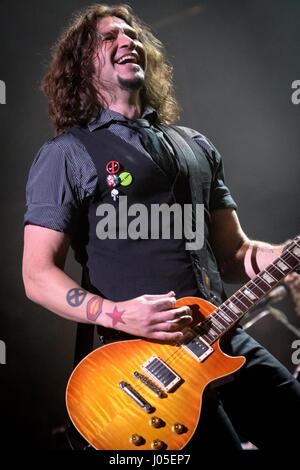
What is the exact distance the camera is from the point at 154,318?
1.56 m

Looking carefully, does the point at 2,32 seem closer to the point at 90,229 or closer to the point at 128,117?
the point at 128,117

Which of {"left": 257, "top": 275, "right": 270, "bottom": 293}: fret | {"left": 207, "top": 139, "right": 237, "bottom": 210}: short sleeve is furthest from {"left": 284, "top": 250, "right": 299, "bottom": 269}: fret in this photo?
{"left": 207, "top": 139, "right": 237, "bottom": 210}: short sleeve

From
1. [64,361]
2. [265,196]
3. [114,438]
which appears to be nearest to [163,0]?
[265,196]

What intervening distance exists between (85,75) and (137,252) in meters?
0.92

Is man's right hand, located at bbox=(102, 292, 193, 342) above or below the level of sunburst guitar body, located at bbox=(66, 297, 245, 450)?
above

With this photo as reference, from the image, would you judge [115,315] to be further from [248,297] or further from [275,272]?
[275,272]

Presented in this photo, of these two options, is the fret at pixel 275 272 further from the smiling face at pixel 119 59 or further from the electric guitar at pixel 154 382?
the smiling face at pixel 119 59

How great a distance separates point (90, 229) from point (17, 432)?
123 cm

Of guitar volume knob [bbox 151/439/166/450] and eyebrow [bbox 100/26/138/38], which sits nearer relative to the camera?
guitar volume knob [bbox 151/439/166/450]

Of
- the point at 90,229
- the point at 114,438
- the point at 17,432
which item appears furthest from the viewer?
the point at 17,432

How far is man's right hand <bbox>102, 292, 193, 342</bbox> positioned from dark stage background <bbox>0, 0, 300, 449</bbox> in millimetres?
977

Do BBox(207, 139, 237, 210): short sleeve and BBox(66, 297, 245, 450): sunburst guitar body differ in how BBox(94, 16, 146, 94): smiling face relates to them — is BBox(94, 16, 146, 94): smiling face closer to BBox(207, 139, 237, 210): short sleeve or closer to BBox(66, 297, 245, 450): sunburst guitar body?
BBox(207, 139, 237, 210): short sleeve

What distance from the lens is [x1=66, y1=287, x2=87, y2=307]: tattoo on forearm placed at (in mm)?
1646

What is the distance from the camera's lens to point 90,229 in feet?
6.02
